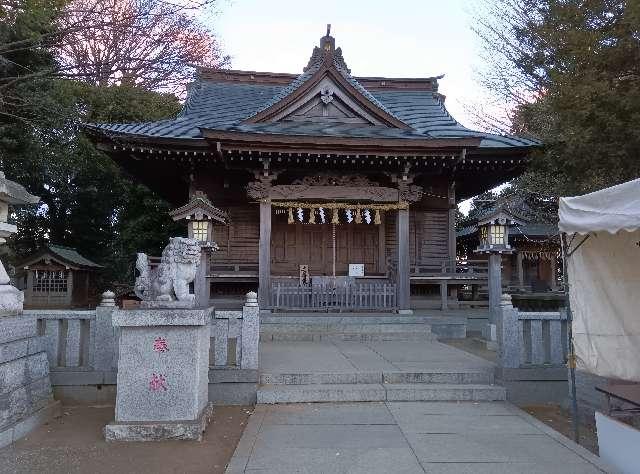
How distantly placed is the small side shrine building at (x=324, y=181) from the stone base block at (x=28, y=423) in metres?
5.74

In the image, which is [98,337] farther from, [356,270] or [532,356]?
[356,270]

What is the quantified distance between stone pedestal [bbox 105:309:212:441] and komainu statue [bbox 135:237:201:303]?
244 millimetres

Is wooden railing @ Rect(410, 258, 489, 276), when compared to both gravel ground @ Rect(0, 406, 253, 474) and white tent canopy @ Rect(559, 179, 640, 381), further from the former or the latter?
gravel ground @ Rect(0, 406, 253, 474)

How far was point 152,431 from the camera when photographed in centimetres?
470

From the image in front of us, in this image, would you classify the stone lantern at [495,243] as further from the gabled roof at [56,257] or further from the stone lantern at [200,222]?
the gabled roof at [56,257]

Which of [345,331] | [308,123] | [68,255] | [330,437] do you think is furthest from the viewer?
[68,255]

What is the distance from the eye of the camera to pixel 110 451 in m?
4.45

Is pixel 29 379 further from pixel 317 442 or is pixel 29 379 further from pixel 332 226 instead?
pixel 332 226

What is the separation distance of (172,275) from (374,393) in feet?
9.67

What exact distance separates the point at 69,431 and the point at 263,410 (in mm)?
2084

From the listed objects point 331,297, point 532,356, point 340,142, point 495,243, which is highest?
point 340,142

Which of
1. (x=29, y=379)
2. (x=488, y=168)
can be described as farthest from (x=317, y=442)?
(x=488, y=168)

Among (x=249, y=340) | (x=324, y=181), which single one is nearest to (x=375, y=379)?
(x=249, y=340)

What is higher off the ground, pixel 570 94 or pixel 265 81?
pixel 265 81
